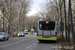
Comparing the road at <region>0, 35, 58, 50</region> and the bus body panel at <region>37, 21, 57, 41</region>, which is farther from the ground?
the bus body panel at <region>37, 21, 57, 41</region>

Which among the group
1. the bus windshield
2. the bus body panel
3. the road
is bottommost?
the road

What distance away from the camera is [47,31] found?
22172mm

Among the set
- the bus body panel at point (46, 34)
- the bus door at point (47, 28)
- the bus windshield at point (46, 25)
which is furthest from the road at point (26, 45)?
the bus windshield at point (46, 25)

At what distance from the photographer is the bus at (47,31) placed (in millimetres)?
22000

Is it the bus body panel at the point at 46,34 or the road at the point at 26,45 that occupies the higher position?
the bus body panel at the point at 46,34

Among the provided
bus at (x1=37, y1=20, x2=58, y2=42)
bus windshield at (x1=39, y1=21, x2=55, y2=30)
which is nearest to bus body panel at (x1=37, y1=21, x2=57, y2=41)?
bus at (x1=37, y1=20, x2=58, y2=42)

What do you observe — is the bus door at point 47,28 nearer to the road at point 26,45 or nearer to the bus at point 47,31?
the bus at point 47,31

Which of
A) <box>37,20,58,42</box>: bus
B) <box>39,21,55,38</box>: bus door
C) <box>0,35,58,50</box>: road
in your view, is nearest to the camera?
<box>0,35,58,50</box>: road

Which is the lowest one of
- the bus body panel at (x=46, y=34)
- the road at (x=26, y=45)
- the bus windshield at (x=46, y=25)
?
the road at (x=26, y=45)

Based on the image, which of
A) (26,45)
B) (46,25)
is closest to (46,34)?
(46,25)

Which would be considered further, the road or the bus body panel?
the bus body panel

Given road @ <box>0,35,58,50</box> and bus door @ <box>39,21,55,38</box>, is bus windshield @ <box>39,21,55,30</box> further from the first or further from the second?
road @ <box>0,35,58,50</box>

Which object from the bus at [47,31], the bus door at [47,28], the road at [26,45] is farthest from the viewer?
the bus door at [47,28]

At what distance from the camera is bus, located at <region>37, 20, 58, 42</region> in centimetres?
2200
